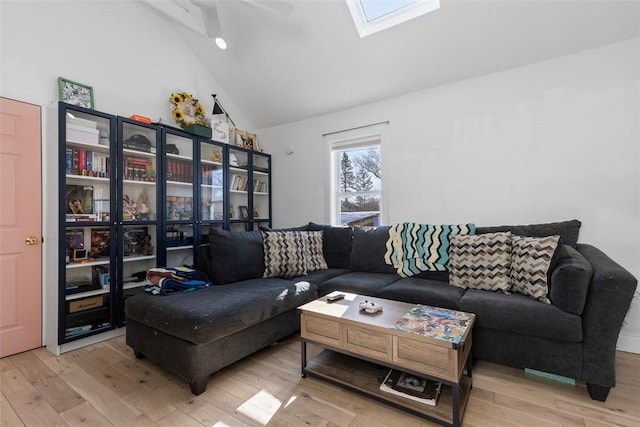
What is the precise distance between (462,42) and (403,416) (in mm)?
2880

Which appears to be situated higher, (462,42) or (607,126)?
(462,42)

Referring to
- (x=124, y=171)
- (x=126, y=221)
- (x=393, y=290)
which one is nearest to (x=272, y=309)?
(x=393, y=290)

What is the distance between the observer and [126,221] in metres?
2.57

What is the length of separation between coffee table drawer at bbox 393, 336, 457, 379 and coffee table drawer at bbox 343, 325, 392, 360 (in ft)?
0.16

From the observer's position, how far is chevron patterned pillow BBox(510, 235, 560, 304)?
74.1 inches

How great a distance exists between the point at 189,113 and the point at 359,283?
8.51 feet

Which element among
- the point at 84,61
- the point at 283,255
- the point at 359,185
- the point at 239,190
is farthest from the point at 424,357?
the point at 84,61

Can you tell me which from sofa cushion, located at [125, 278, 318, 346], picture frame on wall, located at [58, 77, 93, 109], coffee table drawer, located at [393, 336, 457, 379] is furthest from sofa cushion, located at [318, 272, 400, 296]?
picture frame on wall, located at [58, 77, 93, 109]

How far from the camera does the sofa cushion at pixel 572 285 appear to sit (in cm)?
161

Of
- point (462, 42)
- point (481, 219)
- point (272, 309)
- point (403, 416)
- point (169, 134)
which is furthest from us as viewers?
point (169, 134)

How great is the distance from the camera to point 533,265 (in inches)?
77.0

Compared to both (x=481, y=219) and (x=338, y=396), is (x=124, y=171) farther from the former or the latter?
(x=481, y=219)

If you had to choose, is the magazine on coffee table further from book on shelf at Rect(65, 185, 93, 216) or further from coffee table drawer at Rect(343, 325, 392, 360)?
book on shelf at Rect(65, 185, 93, 216)

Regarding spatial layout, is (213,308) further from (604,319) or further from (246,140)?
(246,140)
